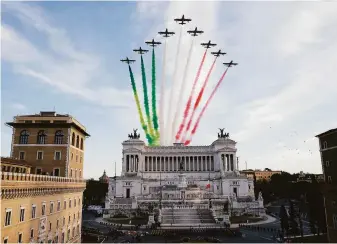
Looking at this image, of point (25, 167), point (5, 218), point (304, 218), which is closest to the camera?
point (5, 218)

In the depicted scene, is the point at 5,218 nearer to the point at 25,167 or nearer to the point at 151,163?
the point at 25,167

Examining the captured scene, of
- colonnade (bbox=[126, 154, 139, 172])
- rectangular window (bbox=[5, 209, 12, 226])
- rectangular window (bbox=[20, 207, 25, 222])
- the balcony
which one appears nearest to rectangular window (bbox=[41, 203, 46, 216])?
the balcony

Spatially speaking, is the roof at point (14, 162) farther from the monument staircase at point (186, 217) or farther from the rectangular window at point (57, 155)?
the monument staircase at point (186, 217)

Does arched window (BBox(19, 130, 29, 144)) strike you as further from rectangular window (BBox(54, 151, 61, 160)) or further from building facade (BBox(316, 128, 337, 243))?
building facade (BBox(316, 128, 337, 243))

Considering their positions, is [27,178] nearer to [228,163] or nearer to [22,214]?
[22,214]

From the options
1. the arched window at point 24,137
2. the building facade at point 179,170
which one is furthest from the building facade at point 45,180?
the building facade at point 179,170

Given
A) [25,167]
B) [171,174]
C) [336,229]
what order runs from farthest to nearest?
[171,174]
[336,229]
[25,167]

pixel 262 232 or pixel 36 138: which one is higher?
pixel 36 138

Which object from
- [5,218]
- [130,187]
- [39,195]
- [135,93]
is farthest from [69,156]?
[130,187]

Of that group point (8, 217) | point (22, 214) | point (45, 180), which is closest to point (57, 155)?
point (45, 180)
